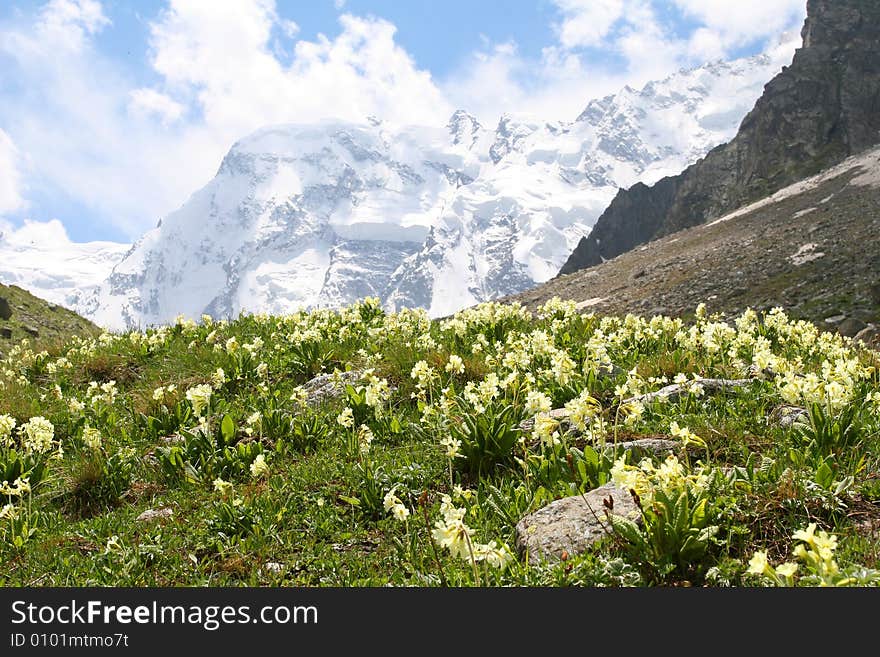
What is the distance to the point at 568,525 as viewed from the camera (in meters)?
3.63

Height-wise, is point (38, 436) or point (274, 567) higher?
point (38, 436)

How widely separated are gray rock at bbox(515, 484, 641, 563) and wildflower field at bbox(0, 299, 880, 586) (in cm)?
8

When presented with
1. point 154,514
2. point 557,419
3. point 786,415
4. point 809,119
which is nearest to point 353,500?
point 154,514

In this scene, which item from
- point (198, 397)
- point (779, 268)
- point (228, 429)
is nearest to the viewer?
point (228, 429)

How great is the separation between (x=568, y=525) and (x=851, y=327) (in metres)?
16.3

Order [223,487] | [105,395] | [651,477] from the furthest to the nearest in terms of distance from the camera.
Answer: [105,395], [223,487], [651,477]

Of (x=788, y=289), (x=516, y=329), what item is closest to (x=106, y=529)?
(x=516, y=329)

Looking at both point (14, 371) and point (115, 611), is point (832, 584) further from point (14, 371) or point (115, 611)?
point (14, 371)

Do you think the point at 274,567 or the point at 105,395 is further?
the point at 105,395

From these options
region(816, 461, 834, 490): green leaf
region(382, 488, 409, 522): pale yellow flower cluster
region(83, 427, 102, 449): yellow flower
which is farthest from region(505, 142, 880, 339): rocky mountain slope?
region(83, 427, 102, 449): yellow flower

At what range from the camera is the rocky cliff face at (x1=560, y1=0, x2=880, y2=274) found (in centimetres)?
6556

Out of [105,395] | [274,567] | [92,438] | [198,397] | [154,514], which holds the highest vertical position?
[105,395]

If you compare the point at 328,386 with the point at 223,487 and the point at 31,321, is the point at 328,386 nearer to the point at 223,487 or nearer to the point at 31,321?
the point at 223,487

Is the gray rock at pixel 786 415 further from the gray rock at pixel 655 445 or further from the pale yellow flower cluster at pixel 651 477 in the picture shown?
the pale yellow flower cluster at pixel 651 477
